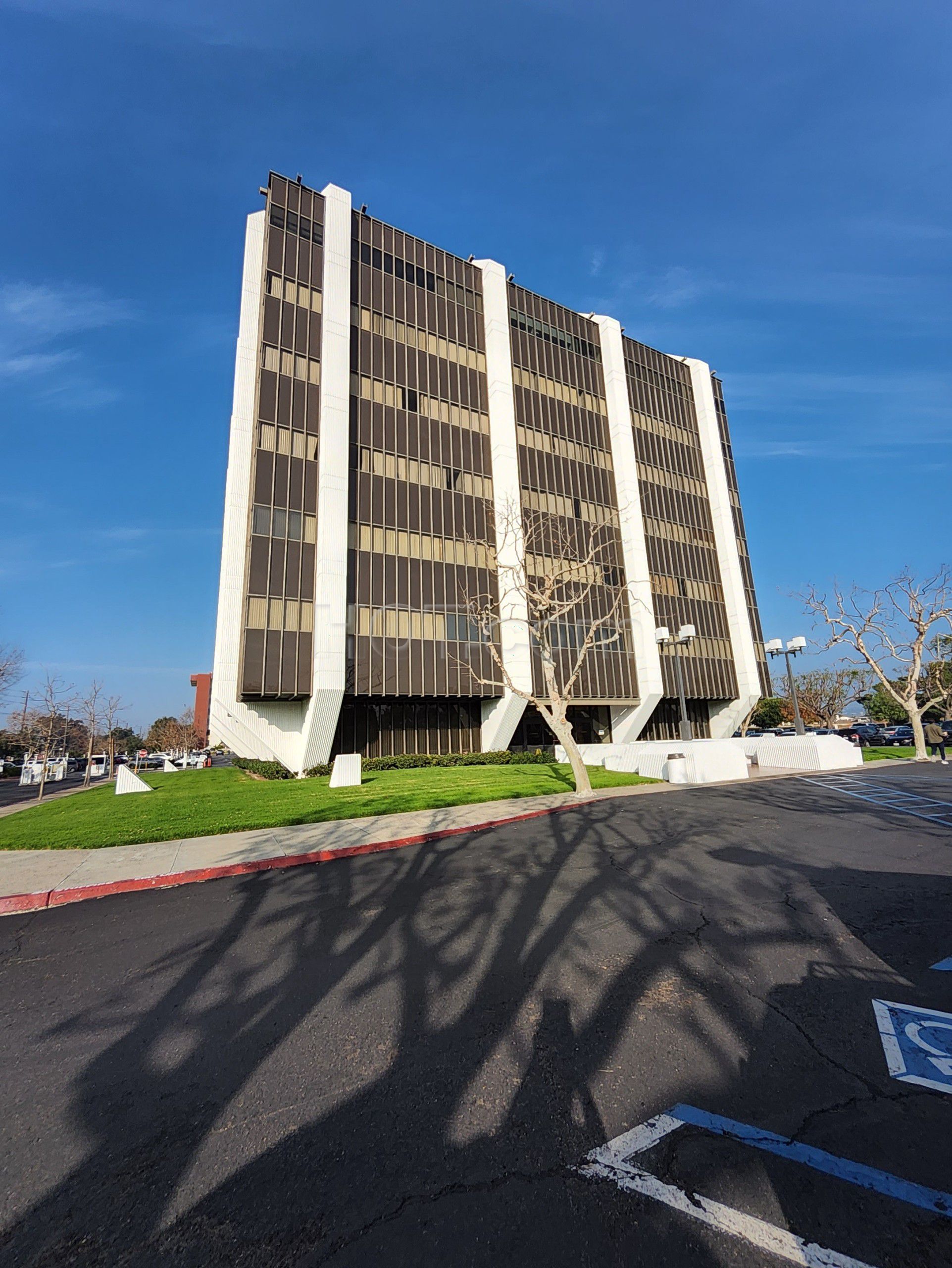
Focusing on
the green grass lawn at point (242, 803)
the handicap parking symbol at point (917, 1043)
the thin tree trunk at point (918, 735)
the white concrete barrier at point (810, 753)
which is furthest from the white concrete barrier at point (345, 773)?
the thin tree trunk at point (918, 735)

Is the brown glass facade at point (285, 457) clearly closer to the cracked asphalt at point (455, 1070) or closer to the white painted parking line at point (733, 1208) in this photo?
the cracked asphalt at point (455, 1070)

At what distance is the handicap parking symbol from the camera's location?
3.01m

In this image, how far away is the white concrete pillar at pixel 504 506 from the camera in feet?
104

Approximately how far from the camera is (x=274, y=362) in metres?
29.5

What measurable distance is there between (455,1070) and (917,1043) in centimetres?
277

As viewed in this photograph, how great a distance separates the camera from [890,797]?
45.2 ft

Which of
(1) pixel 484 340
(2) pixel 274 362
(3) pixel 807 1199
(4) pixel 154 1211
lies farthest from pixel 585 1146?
(1) pixel 484 340

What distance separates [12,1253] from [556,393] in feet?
140

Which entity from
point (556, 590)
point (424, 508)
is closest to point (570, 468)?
point (556, 590)

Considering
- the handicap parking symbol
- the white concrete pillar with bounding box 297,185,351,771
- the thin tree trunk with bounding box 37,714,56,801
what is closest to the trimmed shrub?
the white concrete pillar with bounding box 297,185,351,771

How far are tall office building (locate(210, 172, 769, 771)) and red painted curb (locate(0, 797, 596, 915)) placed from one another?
12.5 metres

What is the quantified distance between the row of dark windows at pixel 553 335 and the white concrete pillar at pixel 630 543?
123 cm

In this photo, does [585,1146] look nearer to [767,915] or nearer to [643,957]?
[643,957]

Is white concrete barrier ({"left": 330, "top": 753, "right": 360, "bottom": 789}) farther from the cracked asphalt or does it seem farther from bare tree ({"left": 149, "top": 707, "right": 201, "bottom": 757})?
bare tree ({"left": 149, "top": 707, "right": 201, "bottom": 757})
